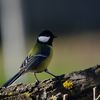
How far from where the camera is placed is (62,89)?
A: 6.91 feet

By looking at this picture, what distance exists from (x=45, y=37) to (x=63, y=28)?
15.4 ft

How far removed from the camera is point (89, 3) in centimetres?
748

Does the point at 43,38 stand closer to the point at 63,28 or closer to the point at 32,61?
the point at 32,61

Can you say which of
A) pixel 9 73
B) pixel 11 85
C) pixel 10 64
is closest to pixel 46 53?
pixel 11 85

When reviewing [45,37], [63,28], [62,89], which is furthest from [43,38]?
[63,28]

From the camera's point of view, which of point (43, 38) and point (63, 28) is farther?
point (63, 28)

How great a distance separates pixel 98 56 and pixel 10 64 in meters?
0.72

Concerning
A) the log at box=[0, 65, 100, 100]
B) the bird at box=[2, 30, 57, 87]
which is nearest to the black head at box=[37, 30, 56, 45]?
the bird at box=[2, 30, 57, 87]

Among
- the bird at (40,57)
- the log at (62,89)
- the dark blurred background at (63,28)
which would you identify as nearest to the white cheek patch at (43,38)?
the bird at (40,57)

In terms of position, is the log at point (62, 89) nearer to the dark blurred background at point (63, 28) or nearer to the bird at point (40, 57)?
the bird at point (40, 57)

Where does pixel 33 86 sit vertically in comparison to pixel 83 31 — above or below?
above

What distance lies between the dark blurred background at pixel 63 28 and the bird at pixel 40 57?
8.18 feet

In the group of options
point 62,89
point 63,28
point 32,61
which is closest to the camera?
point 62,89

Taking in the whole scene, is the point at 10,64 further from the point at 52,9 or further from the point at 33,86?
the point at 33,86
